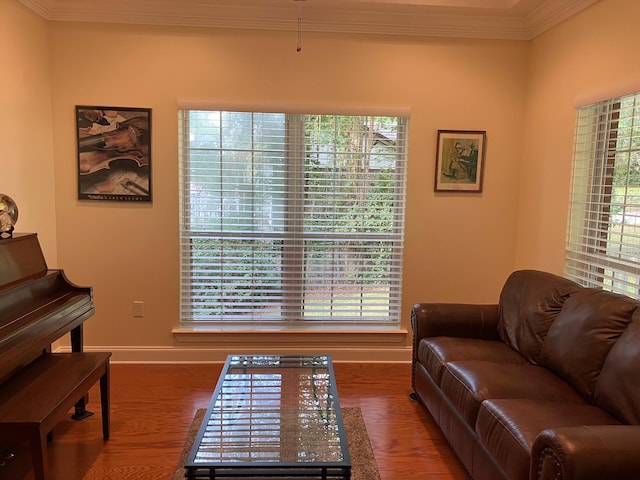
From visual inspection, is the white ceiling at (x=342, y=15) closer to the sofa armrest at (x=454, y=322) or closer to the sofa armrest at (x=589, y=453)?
the sofa armrest at (x=454, y=322)

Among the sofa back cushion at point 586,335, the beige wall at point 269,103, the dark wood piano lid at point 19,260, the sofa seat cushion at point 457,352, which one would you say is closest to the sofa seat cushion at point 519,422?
the sofa back cushion at point 586,335

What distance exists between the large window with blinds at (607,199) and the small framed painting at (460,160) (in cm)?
74

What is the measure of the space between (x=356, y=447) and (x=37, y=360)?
5.88 feet

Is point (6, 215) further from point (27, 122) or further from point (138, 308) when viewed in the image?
point (138, 308)

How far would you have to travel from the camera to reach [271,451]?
184 cm

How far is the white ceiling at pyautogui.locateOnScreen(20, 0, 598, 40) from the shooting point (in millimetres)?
3195

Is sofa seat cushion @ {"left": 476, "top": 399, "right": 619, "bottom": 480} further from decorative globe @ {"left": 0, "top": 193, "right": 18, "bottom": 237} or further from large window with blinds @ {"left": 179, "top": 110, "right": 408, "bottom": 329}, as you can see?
decorative globe @ {"left": 0, "top": 193, "right": 18, "bottom": 237}

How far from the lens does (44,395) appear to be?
1998 mm

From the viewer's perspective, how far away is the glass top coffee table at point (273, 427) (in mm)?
1712

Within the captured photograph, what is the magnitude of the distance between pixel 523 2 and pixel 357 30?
3.82 feet

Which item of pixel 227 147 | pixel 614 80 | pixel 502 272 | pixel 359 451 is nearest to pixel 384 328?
pixel 502 272

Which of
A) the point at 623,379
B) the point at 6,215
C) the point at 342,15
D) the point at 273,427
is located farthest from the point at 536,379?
the point at 6,215

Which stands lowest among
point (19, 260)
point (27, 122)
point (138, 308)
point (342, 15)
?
point (138, 308)

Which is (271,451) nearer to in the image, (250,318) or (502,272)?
(250,318)
